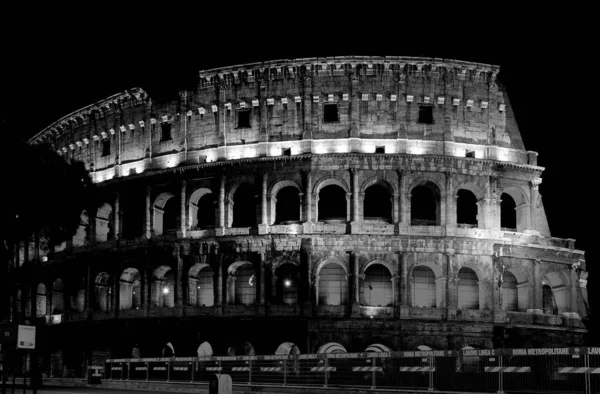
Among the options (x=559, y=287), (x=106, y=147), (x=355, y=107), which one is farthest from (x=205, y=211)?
(x=559, y=287)

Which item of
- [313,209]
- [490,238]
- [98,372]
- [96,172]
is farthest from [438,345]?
[96,172]

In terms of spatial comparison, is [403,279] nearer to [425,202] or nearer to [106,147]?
[425,202]

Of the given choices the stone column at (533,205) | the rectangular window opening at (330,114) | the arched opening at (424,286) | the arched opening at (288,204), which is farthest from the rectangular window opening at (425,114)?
the arched opening at (288,204)

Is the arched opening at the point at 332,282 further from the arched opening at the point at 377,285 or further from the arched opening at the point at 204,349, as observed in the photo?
the arched opening at the point at 204,349

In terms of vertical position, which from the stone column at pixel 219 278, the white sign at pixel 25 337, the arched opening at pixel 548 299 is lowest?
the white sign at pixel 25 337

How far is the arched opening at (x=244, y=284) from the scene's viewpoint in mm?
43656

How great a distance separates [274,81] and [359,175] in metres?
5.90

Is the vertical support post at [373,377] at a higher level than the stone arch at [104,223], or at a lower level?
lower

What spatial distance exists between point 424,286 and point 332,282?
4065 millimetres

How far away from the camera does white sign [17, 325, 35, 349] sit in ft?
63.2

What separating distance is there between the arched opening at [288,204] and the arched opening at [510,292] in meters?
10.0

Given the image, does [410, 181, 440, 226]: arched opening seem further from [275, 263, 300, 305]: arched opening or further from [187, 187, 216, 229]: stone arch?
[187, 187, 216, 229]: stone arch

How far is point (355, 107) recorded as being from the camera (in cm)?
4288

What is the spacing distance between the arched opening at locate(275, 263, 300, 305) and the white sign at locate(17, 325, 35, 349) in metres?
23.1
